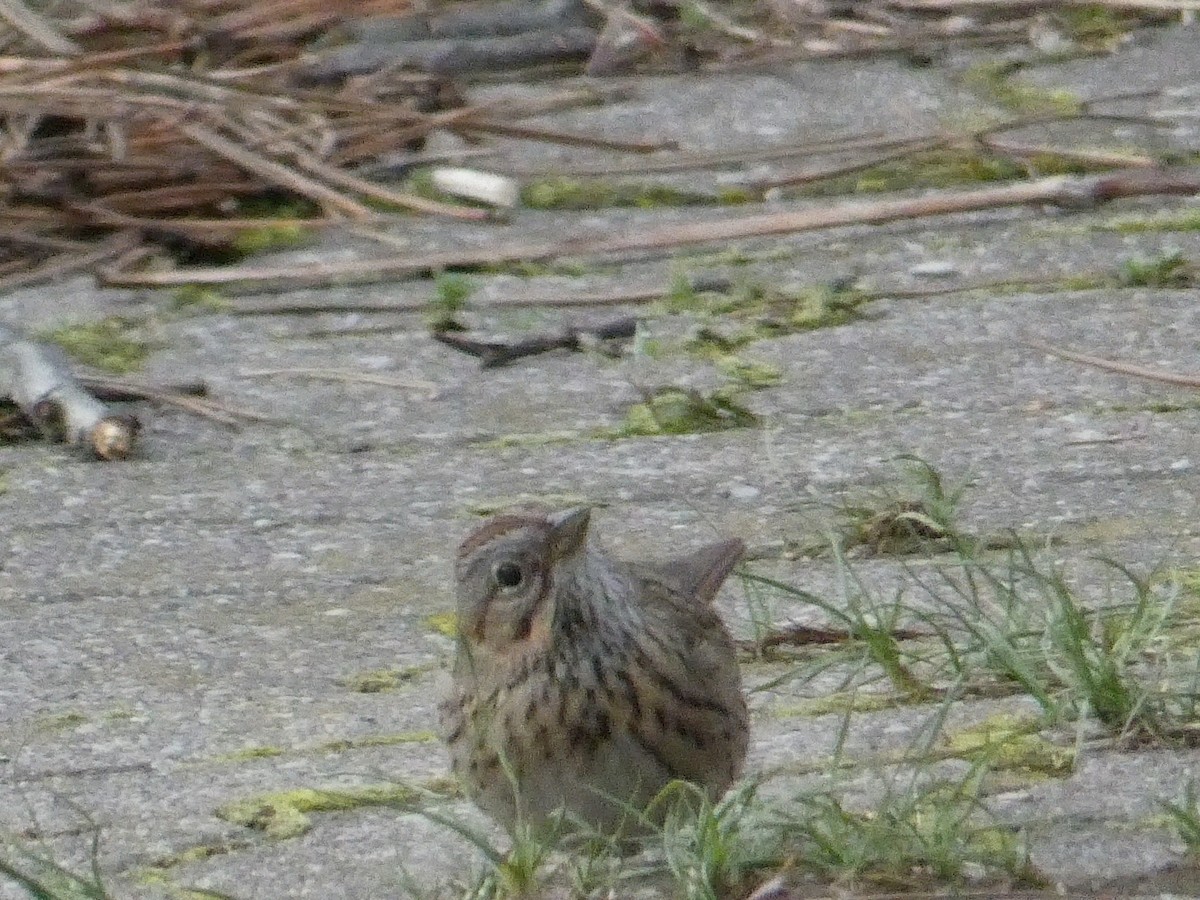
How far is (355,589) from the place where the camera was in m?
3.85

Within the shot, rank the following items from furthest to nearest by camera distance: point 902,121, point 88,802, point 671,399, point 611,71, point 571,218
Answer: point 611,71, point 902,121, point 571,218, point 671,399, point 88,802

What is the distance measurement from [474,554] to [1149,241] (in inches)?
88.5

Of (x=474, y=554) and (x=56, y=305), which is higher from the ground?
(x=474, y=554)

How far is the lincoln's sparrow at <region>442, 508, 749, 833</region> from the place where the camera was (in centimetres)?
310

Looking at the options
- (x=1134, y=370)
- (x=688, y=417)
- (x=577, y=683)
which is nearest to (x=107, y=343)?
(x=688, y=417)

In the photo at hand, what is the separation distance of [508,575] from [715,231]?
2242 millimetres

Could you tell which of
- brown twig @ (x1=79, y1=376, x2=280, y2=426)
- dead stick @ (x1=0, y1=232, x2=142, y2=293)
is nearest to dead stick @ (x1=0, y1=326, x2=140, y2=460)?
brown twig @ (x1=79, y1=376, x2=280, y2=426)

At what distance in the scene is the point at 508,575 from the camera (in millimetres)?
3277

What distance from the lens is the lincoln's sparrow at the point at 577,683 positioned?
310 cm

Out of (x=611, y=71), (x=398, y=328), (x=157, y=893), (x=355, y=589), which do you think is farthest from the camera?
(x=611, y=71)

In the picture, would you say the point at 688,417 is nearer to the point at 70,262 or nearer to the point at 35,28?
the point at 70,262

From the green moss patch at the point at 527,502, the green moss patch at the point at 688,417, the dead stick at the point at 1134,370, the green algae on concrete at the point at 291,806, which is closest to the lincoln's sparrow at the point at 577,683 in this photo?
the green algae on concrete at the point at 291,806

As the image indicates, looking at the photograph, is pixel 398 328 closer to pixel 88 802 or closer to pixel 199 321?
pixel 199 321

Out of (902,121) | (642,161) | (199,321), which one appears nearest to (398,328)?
(199,321)
